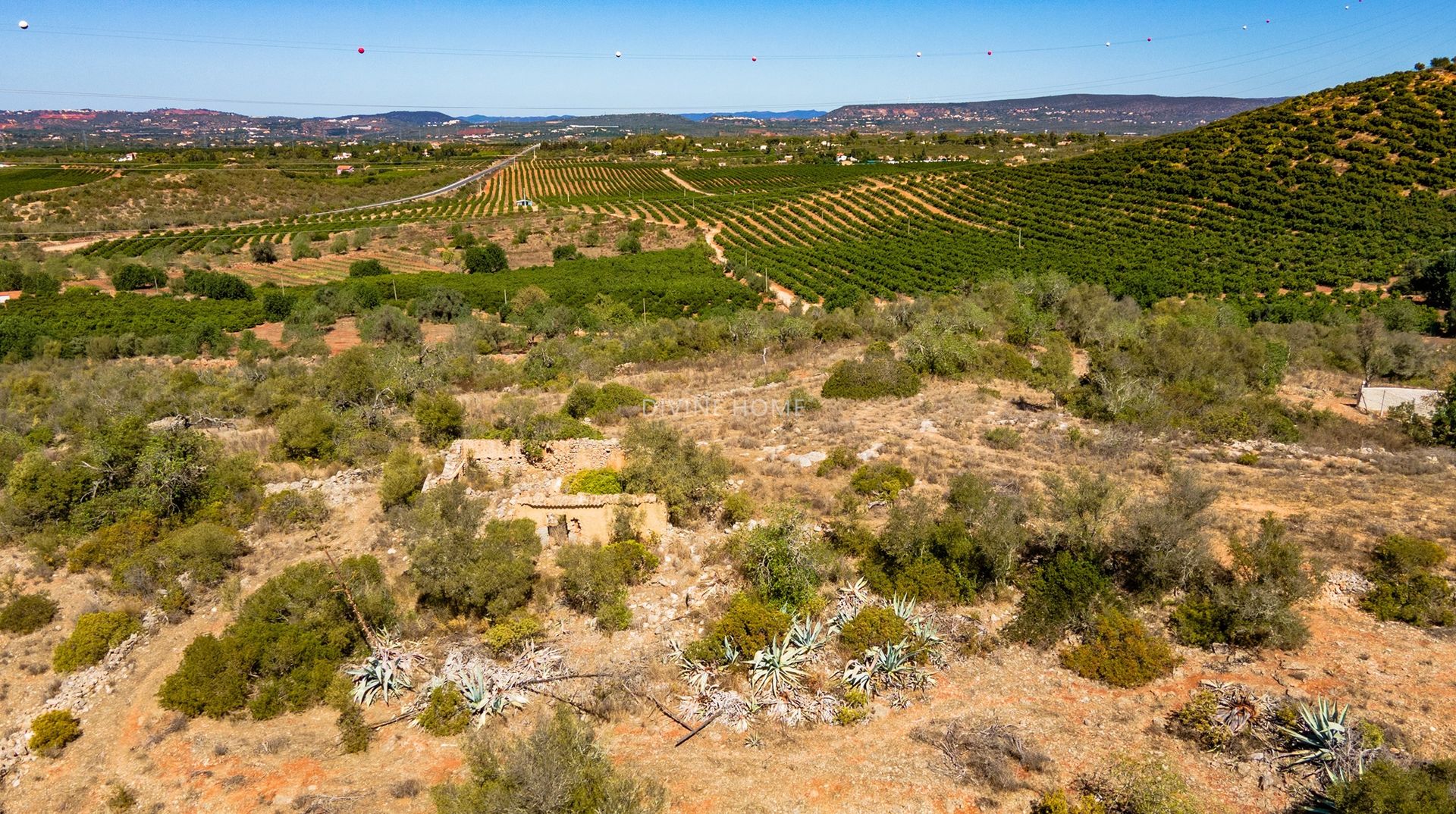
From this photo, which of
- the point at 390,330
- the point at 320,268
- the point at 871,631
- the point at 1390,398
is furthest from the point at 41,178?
the point at 1390,398

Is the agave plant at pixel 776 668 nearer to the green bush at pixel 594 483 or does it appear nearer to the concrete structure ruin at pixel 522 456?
the green bush at pixel 594 483

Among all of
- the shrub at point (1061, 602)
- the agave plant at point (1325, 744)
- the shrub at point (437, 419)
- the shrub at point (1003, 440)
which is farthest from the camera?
the shrub at point (437, 419)

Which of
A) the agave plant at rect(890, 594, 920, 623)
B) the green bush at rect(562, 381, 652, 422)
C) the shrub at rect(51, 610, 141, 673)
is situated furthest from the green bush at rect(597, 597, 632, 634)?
the green bush at rect(562, 381, 652, 422)

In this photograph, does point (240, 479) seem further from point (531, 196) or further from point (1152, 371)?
point (531, 196)

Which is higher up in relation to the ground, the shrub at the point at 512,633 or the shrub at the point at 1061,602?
the shrub at the point at 1061,602

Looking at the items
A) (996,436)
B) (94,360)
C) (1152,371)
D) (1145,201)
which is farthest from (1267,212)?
(94,360)

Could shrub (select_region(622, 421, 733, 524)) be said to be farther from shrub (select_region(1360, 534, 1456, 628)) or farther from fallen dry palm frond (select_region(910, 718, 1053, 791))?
shrub (select_region(1360, 534, 1456, 628))

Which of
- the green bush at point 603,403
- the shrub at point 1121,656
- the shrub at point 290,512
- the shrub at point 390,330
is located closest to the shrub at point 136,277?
the shrub at point 390,330
